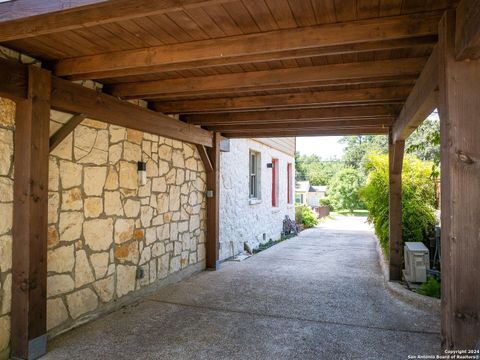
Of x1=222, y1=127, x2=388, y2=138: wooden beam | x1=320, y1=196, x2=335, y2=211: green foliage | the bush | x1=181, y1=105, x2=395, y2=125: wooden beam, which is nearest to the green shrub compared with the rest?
the bush

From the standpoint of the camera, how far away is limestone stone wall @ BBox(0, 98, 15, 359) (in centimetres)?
290

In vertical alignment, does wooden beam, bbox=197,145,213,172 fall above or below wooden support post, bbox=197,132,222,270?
above

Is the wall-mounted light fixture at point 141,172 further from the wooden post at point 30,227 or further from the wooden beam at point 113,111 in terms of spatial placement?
the wooden post at point 30,227

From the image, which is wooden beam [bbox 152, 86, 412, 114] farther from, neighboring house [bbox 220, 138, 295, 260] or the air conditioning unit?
neighboring house [bbox 220, 138, 295, 260]

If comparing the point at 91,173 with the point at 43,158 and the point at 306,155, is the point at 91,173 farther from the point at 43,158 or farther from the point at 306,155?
the point at 306,155

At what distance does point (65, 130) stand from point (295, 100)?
2.52 metres

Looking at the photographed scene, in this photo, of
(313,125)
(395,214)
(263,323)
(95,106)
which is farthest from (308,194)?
(95,106)

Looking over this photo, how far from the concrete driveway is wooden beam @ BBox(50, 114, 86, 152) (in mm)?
1837

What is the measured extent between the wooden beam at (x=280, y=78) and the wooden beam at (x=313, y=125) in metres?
1.83

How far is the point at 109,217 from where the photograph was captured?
4070 millimetres

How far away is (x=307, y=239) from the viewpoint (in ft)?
33.4

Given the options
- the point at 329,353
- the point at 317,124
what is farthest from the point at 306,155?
the point at 329,353

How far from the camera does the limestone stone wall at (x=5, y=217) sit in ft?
9.53

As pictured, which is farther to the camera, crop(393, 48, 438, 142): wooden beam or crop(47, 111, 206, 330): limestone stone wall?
crop(47, 111, 206, 330): limestone stone wall
